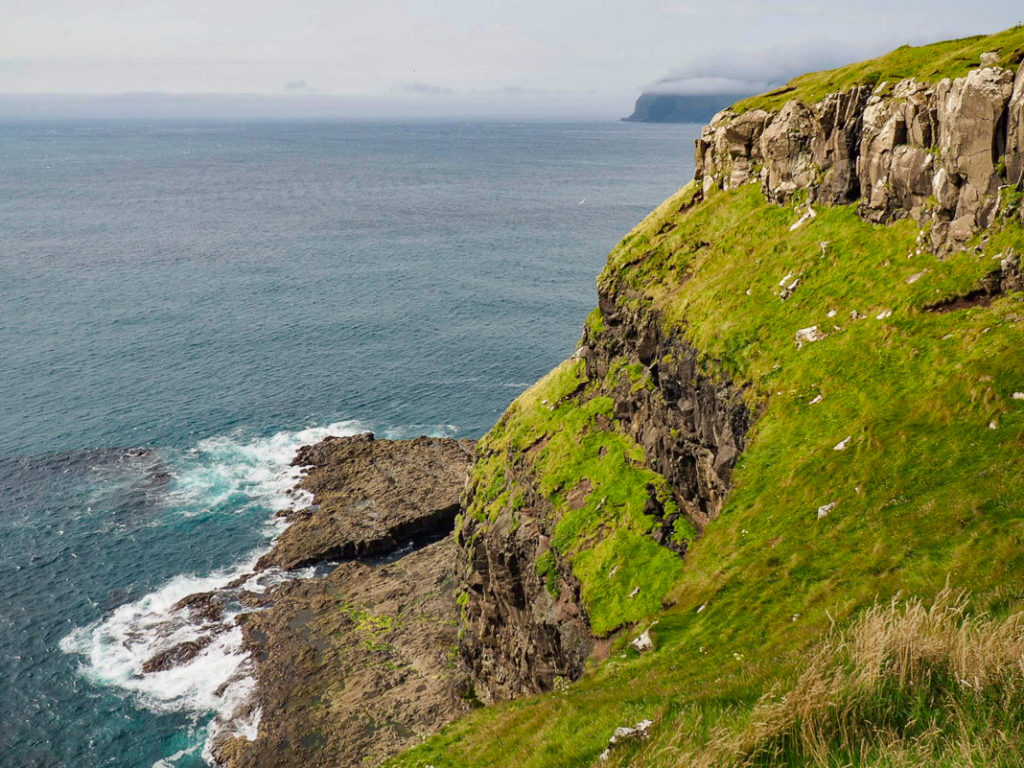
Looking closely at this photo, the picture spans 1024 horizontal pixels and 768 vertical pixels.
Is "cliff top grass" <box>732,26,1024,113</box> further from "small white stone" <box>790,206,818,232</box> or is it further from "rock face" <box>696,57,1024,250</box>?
"small white stone" <box>790,206,818,232</box>

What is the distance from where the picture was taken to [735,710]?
1722cm

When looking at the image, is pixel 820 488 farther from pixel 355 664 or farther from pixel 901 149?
pixel 355 664

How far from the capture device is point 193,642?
6088 cm

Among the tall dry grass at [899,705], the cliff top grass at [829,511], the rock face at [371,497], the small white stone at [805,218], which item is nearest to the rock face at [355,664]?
the rock face at [371,497]

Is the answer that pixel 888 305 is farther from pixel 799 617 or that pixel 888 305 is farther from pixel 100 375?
pixel 100 375

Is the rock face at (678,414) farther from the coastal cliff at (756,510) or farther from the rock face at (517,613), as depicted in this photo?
the rock face at (517,613)

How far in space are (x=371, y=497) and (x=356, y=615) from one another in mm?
16724

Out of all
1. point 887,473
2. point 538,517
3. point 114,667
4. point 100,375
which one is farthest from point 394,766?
point 100,375

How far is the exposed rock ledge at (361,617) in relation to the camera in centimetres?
5219

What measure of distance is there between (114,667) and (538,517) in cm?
3382

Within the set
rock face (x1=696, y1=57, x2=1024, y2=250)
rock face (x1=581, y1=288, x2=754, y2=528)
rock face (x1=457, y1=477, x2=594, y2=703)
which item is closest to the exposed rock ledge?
rock face (x1=457, y1=477, x2=594, y2=703)

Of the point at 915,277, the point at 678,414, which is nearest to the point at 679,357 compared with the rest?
the point at 678,414

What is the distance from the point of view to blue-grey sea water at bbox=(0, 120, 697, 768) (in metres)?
57.1

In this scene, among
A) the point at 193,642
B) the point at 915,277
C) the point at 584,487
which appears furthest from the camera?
the point at 193,642
